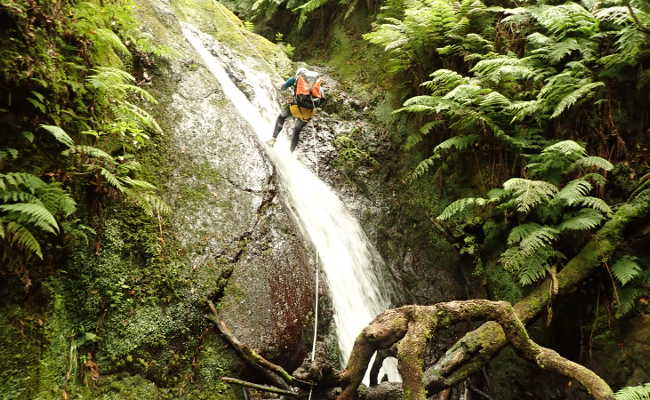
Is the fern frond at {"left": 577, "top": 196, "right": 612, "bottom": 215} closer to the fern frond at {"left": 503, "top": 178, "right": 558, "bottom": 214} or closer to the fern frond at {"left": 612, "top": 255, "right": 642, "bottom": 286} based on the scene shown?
the fern frond at {"left": 503, "top": 178, "right": 558, "bottom": 214}

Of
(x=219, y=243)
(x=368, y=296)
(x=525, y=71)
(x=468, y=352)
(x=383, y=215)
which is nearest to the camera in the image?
(x=468, y=352)

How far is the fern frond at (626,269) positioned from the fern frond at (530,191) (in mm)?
1007

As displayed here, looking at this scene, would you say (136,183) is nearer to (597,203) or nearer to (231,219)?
(231,219)

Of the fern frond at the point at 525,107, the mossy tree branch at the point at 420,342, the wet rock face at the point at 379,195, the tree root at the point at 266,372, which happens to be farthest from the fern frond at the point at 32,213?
the fern frond at the point at 525,107

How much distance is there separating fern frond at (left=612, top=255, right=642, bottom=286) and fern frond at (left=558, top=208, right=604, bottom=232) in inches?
18.6

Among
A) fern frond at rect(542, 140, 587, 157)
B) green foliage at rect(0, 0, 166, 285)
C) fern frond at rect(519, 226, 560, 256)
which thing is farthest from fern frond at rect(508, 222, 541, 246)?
green foliage at rect(0, 0, 166, 285)

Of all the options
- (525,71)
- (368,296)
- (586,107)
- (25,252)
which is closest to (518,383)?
(368,296)

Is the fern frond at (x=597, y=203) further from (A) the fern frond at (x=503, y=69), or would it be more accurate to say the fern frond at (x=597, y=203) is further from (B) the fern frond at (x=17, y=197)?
(B) the fern frond at (x=17, y=197)

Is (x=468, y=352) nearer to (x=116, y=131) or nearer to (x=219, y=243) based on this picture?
(x=219, y=243)

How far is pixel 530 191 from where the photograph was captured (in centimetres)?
432

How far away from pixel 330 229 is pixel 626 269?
392 centimetres

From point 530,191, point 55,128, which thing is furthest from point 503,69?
point 55,128

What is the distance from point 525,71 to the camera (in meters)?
4.92

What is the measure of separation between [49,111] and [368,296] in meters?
4.63
